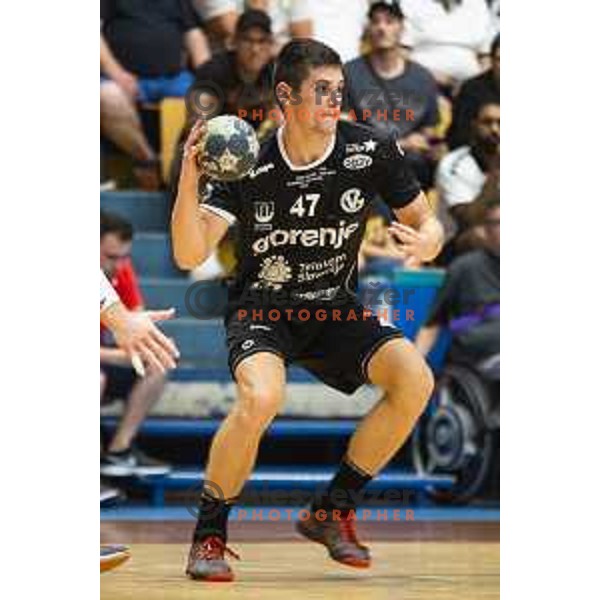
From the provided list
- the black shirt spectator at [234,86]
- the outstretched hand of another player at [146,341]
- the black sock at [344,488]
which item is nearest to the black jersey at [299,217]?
the black shirt spectator at [234,86]

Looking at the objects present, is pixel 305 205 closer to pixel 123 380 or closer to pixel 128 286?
pixel 128 286

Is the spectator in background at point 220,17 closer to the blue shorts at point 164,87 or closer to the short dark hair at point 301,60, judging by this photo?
the blue shorts at point 164,87

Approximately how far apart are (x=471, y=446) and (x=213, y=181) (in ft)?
5.37

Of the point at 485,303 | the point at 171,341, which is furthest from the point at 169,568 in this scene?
the point at 485,303

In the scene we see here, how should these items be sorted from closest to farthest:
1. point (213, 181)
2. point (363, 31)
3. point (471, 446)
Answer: point (213, 181)
point (363, 31)
point (471, 446)

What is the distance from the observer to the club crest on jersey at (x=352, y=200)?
19.7 ft

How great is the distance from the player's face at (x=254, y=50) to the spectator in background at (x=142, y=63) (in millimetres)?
238

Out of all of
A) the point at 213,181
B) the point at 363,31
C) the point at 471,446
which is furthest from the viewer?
the point at 471,446

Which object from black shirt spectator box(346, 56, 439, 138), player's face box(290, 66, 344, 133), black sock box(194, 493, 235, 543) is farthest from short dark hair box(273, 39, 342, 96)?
black sock box(194, 493, 235, 543)

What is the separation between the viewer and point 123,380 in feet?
20.6

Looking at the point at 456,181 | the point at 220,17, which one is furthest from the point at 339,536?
the point at 220,17

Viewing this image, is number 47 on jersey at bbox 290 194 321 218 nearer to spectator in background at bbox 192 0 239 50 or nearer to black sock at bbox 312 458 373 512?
spectator in background at bbox 192 0 239 50
